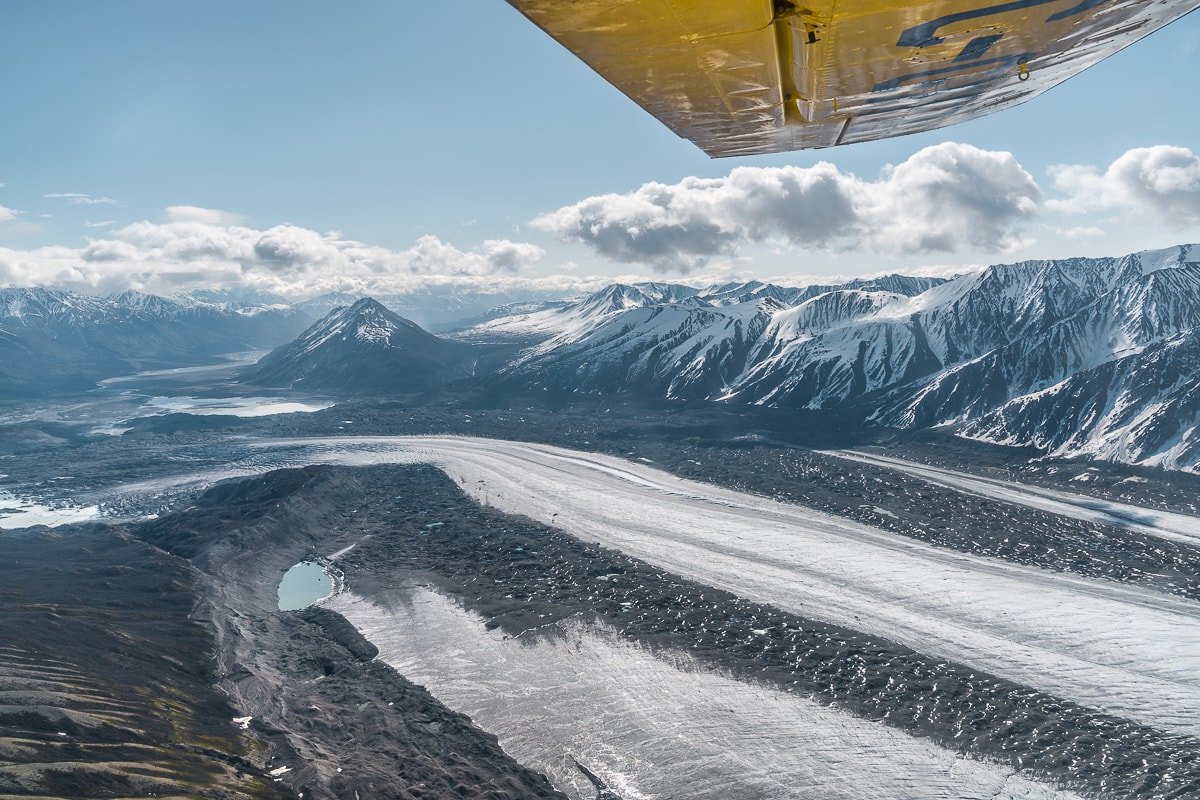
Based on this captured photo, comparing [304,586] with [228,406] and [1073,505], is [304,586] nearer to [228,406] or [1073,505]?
[1073,505]

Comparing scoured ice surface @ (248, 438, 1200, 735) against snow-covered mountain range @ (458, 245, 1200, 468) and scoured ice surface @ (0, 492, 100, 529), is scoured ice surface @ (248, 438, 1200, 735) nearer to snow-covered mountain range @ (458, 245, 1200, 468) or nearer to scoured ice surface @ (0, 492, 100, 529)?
scoured ice surface @ (0, 492, 100, 529)

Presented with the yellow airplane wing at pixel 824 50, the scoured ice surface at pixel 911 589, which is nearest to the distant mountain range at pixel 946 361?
the scoured ice surface at pixel 911 589

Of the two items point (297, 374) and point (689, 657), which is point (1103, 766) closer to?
point (689, 657)

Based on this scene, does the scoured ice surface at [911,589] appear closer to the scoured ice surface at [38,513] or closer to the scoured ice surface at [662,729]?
the scoured ice surface at [662,729]

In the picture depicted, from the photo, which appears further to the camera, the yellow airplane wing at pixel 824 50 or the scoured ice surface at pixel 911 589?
the scoured ice surface at pixel 911 589

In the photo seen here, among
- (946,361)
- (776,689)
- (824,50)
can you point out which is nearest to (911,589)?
(776,689)

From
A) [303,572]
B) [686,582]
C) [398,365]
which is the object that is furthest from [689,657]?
[398,365]
